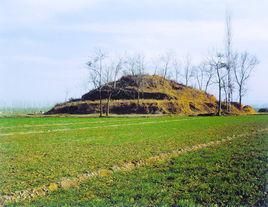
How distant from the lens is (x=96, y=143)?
84.0 feet

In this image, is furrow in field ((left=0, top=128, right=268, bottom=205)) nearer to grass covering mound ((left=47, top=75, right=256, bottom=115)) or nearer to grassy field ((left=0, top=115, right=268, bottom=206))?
grassy field ((left=0, top=115, right=268, bottom=206))

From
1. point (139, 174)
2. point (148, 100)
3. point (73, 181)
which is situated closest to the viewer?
point (73, 181)

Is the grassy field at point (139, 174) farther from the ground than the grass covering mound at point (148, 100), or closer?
closer

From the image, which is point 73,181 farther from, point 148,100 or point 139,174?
point 148,100

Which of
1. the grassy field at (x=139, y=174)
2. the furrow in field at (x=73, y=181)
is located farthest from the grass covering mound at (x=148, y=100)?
the furrow in field at (x=73, y=181)

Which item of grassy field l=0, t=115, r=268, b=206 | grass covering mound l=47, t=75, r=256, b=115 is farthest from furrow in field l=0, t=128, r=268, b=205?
grass covering mound l=47, t=75, r=256, b=115

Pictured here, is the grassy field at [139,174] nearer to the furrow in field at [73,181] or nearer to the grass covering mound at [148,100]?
the furrow in field at [73,181]

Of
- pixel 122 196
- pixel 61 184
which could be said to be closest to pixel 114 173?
pixel 61 184

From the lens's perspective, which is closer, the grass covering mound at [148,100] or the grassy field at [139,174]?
the grassy field at [139,174]

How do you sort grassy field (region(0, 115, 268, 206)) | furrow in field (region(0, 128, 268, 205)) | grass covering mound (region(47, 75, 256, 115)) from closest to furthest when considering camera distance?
1. grassy field (region(0, 115, 268, 206))
2. furrow in field (region(0, 128, 268, 205))
3. grass covering mound (region(47, 75, 256, 115))

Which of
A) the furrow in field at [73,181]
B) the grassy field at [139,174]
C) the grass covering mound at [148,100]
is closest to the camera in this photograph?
the grassy field at [139,174]

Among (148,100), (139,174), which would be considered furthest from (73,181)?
(148,100)

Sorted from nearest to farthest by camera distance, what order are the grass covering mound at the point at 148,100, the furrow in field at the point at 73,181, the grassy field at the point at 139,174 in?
1. the grassy field at the point at 139,174
2. the furrow in field at the point at 73,181
3. the grass covering mound at the point at 148,100

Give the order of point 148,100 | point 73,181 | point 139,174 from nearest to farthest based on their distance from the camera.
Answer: point 73,181, point 139,174, point 148,100
